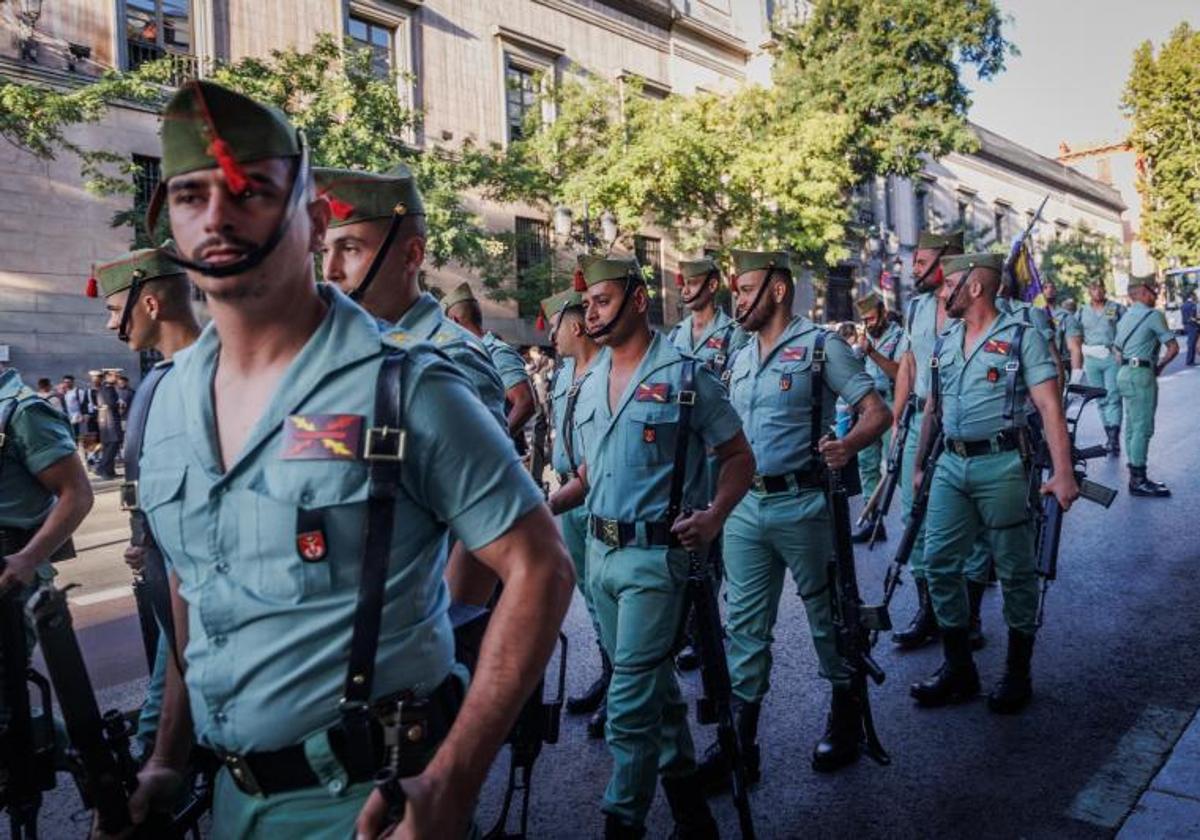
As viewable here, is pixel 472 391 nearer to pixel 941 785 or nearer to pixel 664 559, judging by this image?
pixel 664 559

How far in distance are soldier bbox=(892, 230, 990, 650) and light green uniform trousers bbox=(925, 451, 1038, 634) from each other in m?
0.62

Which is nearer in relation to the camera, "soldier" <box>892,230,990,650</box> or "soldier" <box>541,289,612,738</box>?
"soldier" <box>541,289,612,738</box>

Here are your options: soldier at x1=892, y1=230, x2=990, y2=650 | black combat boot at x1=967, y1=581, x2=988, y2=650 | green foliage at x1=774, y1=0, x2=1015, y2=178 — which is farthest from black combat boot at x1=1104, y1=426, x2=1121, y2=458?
green foliage at x1=774, y1=0, x2=1015, y2=178

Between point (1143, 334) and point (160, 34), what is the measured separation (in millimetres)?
17301

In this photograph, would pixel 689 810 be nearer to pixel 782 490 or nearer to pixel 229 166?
pixel 782 490

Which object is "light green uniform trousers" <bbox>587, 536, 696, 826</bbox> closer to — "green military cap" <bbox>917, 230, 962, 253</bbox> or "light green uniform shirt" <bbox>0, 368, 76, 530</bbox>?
"light green uniform shirt" <bbox>0, 368, 76, 530</bbox>

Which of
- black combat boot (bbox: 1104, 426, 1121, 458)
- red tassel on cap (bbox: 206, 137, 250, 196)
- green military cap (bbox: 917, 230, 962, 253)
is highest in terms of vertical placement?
green military cap (bbox: 917, 230, 962, 253)

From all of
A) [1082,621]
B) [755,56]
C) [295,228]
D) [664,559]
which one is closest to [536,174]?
[755,56]

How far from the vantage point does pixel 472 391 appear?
5.37 ft

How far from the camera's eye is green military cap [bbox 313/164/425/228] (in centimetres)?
309

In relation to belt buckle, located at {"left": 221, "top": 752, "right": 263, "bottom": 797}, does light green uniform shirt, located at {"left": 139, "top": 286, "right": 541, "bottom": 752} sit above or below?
above

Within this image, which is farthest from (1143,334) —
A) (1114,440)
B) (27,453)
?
(27,453)

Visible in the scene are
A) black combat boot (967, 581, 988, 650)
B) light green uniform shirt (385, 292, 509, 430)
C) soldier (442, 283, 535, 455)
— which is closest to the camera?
light green uniform shirt (385, 292, 509, 430)

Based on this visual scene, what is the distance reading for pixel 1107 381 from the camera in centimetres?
1341
